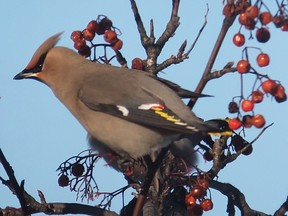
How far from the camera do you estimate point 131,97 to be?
3.18 meters

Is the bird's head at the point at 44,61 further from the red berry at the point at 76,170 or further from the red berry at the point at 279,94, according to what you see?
the red berry at the point at 279,94

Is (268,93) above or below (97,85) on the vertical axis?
below

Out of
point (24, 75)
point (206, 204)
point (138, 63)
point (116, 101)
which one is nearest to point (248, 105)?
point (206, 204)

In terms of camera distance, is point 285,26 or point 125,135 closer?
point 285,26

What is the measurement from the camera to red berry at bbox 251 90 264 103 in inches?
99.0

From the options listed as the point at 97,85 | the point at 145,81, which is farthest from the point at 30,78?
the point at 145,81

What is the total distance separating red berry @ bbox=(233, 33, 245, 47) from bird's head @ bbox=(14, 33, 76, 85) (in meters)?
0.97

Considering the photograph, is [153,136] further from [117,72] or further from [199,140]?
[199,140]

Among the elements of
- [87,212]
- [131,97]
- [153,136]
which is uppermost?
Result: [131,97]

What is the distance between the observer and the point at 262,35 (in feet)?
8.05

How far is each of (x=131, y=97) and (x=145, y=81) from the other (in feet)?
0.34

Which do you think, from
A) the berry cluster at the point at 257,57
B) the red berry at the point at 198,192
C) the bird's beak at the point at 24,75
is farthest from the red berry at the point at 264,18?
the bird's beak at the point at 24,75

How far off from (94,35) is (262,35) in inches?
43.2

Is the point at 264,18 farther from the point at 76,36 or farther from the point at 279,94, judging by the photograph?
the point at 76,36
